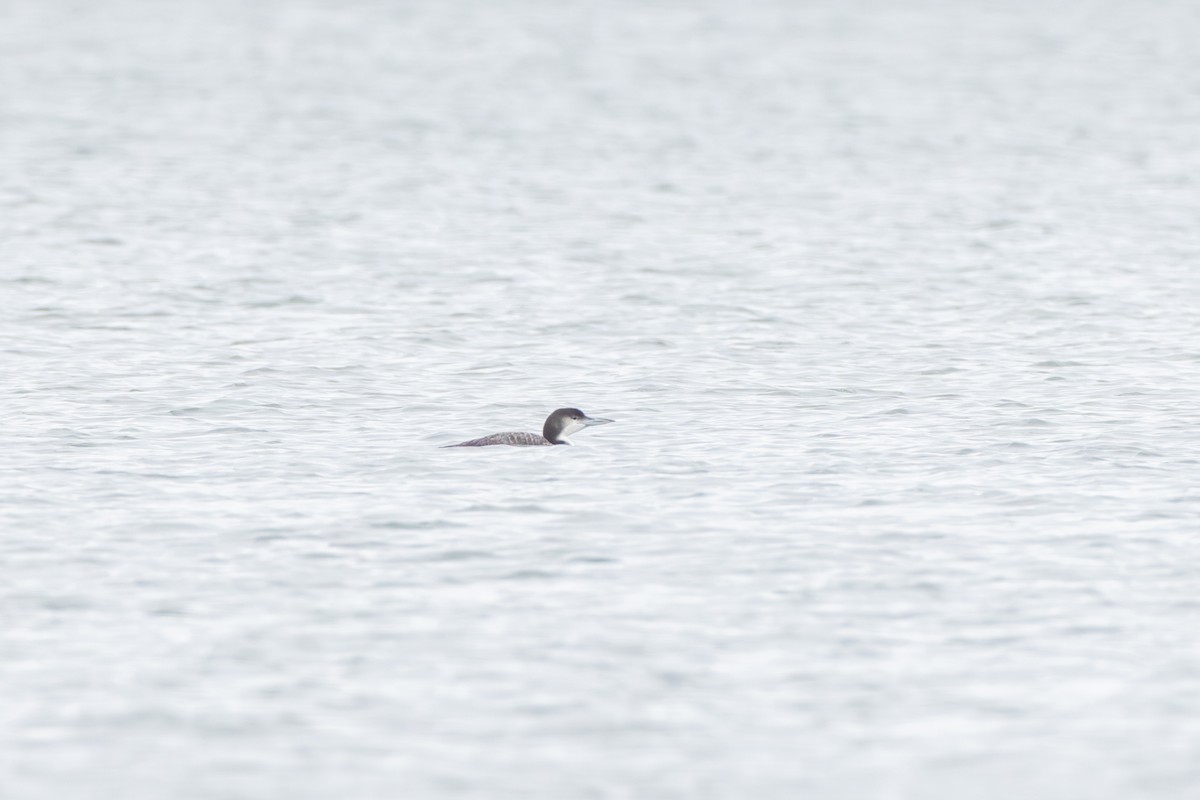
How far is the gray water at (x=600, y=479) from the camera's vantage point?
1187 centimetres

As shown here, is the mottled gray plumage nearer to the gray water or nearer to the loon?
the loon

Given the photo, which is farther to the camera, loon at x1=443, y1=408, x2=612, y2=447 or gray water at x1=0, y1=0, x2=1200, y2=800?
loon at x1=443, y1=408, x2=612, y2=447

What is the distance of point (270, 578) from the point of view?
49.0 feet

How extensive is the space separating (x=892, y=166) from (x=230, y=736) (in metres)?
38.1

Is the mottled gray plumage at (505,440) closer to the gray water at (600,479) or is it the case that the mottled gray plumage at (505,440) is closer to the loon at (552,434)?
the loon at (552,434)

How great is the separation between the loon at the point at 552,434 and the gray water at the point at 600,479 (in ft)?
0.87

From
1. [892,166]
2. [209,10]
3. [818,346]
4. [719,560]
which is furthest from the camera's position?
[209,10]

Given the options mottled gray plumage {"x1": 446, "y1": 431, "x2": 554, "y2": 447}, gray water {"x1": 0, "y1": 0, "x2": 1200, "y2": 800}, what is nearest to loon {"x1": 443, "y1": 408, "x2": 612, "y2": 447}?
mottled gray plumage {"x1": 446, "y1": 431, "x2": 554, "y2": 447}

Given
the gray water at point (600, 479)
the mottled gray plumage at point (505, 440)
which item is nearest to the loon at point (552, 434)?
the mottled gray plumage at point (505, 440)

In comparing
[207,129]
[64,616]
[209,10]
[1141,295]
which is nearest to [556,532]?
[64,616]

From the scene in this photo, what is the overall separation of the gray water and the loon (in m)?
0.27

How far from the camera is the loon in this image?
62.8 feet

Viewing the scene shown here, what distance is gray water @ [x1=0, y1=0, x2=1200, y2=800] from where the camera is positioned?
11.9m

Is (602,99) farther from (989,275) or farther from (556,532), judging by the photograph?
(556,532)
